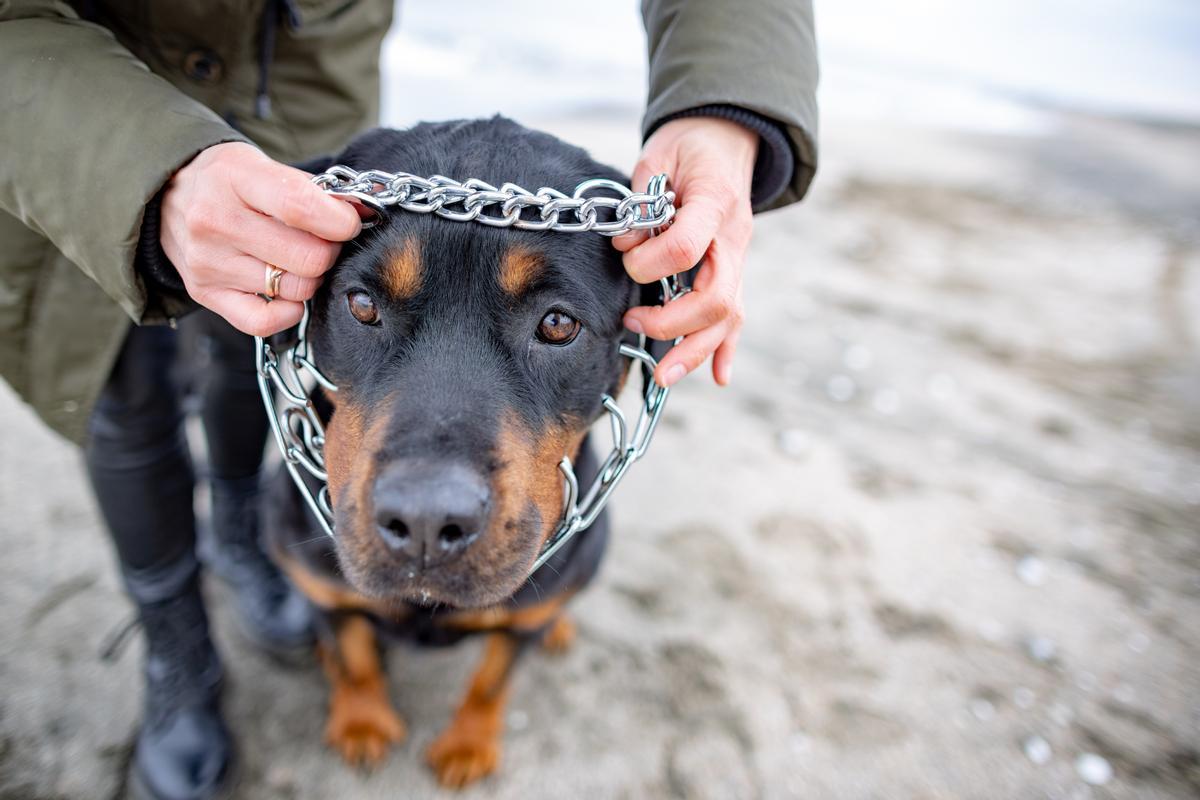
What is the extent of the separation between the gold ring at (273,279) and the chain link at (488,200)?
0.17 metres

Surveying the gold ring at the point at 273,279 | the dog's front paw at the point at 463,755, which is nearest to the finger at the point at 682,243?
the gold ring at the point at 273,279

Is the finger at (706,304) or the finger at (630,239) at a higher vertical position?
the finger at (630,239)

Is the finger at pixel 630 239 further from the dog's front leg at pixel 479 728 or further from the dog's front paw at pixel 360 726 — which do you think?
the dog's front paw at pixel 360 726

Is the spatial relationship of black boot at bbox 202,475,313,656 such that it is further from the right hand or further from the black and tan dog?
the right hand

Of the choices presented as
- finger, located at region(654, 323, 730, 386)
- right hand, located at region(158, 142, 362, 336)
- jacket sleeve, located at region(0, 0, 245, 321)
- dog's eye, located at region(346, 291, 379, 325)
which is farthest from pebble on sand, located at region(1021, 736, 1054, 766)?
jacket sleeve, located at region(0, 0, 245, 321)

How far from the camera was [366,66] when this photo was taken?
2.02 meters

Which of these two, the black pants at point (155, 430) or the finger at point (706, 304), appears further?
the black pants at point (155, 430)

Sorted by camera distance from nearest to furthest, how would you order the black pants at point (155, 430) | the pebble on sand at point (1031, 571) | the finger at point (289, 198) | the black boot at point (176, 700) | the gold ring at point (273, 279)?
the finger at point (289, 198), the gold ring at point (273, 279), the black pants at point (155, 430), the black boot at point (176, 700), the pebble on sand at point (1031, 571)

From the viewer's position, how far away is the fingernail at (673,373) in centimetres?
141

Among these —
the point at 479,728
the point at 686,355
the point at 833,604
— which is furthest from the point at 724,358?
the point at 833,604

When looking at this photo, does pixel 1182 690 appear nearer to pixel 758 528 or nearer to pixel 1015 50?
pixel 758 528

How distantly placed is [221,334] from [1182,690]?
3655 mm

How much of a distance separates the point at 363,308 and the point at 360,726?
144 centimetres

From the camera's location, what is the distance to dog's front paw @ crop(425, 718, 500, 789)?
224 cm
